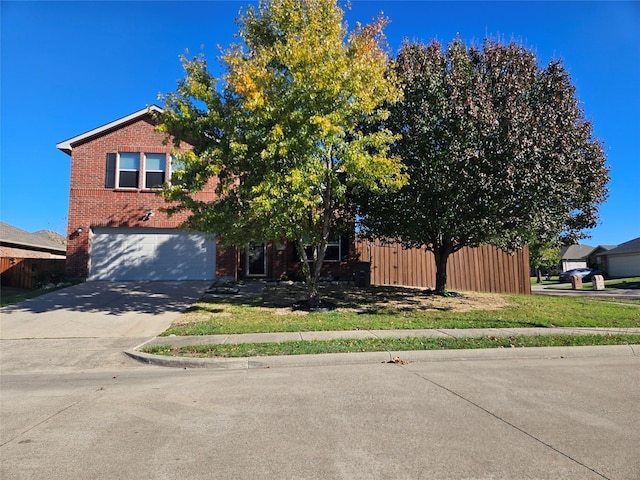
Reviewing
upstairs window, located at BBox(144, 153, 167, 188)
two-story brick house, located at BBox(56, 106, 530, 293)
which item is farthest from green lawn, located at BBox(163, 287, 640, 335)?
upstairs window, located at BBox(144, 153, 167, 188)

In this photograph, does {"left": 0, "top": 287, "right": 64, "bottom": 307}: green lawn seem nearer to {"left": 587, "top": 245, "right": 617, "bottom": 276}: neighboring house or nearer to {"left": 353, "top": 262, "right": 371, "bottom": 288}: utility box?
{"left": 353, "top": 262, "right": 371, "bottom": 288}: utility box

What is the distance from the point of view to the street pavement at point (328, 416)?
367 centimetres

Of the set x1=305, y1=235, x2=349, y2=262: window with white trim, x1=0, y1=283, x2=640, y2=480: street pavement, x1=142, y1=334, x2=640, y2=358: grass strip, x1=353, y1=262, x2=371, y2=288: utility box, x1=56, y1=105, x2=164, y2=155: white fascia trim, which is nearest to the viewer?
x1=0, y1=283, x2=640, y2=480: street pavement

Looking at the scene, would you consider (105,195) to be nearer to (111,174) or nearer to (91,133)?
(111,174)

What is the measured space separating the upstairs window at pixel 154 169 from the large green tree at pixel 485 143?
33.4 feet

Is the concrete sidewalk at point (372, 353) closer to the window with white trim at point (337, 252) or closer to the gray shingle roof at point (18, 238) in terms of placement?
the window with white trim at point (337, 252)

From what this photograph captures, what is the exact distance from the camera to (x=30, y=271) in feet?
60.1

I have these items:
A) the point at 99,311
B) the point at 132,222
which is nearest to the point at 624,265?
the point at 132,222

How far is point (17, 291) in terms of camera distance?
1764 centimetres

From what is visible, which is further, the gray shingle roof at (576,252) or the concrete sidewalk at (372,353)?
the gray shingle roof at (576,252)

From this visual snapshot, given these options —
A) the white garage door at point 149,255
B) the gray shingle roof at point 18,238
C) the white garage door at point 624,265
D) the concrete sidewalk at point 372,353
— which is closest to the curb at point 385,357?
the concrete sidewalk at point 372,353

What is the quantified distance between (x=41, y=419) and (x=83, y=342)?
4824 millimetres

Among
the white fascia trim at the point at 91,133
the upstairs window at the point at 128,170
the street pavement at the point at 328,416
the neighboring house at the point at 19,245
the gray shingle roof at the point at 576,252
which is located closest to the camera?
the street pavement at the point at 328,416

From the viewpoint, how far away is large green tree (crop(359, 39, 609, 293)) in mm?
11797
